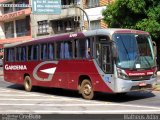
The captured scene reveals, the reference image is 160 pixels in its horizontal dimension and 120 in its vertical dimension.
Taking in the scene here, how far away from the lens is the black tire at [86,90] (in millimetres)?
18750

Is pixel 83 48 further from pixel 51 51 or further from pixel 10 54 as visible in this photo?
pixel 10 54

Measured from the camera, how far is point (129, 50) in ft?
57.9

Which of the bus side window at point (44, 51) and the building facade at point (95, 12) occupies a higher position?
the building facade at point (95, 12)

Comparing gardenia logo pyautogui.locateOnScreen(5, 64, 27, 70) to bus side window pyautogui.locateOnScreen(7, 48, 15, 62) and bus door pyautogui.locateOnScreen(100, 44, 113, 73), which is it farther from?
bus door pyautogui.locateOnScreen(100, 44, 113, 73)

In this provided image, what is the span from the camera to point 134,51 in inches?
699

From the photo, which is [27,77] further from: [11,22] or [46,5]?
[11,22]

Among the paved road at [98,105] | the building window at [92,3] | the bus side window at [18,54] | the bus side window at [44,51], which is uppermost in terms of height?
the building window at [92,3]

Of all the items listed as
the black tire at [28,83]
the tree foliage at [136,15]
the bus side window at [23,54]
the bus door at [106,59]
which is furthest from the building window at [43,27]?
the bus door at [106,59]

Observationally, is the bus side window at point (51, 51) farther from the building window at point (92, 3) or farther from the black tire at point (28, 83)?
the building window at point (92, 3)

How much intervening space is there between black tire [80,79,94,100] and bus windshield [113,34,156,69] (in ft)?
6.82

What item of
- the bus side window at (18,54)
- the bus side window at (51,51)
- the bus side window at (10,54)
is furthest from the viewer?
the bus side window at (10,54)

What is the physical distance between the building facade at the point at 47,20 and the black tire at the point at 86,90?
22441mm

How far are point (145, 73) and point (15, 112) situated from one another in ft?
19.3

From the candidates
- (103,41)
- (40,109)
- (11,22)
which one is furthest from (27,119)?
(11,22)
